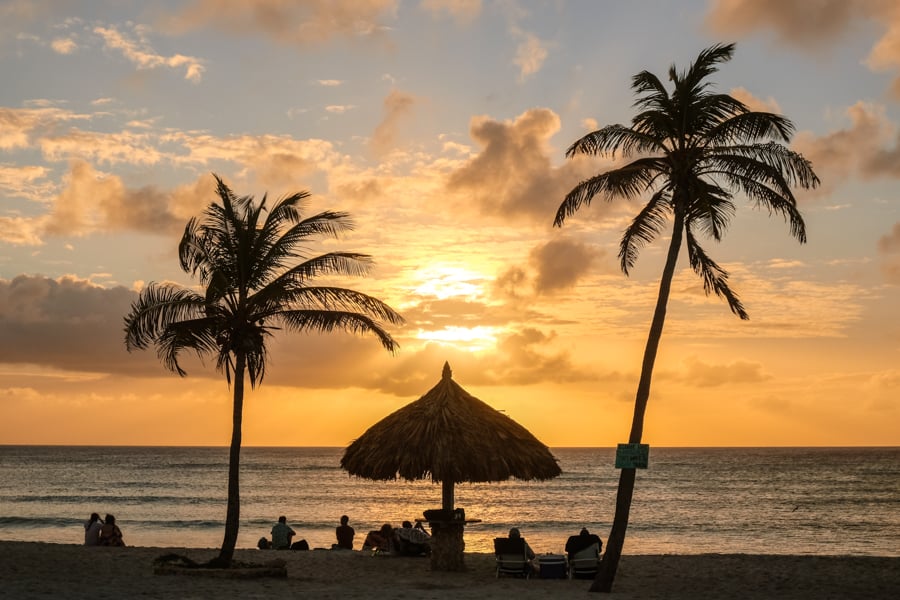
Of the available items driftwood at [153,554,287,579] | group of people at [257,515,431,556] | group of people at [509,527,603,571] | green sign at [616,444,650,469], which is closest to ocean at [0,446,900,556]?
group of people at [257,515,431,556]

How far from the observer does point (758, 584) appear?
1669 centimetres

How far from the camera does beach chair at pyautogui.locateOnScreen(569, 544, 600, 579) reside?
17.7 metres

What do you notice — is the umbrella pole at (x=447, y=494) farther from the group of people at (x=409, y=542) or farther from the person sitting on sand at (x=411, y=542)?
the person sitting on sand at (x=411, y=542)

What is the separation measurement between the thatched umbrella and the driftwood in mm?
2557

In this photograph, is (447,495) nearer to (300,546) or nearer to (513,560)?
(513,560)

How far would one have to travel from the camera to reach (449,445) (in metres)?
17.2

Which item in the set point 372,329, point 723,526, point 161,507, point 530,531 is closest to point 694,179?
point 372,329

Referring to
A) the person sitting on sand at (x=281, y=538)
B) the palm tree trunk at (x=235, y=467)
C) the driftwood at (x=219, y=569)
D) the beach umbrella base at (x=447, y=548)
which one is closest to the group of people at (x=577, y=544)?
the beach umbrella base at (x=447, y=548)

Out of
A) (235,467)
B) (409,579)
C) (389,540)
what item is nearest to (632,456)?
(409,579)

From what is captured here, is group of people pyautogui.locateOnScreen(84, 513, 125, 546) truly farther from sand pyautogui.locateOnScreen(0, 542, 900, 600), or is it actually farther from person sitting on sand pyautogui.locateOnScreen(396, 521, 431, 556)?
person sitting on sand pyautogui.locateOnScreen(396, 521, 431, 556)

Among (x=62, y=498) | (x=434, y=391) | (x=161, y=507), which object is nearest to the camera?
(x=434, y=391)

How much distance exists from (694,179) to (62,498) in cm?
5697

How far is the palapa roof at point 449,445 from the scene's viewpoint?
56.5 feet

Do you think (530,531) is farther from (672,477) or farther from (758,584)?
(672,477)
